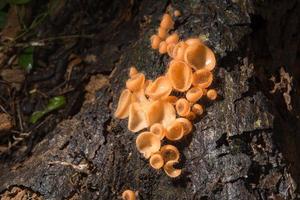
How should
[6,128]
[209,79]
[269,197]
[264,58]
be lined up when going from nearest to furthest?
[269,197] → [209,79] → [264,58] → [6,128]

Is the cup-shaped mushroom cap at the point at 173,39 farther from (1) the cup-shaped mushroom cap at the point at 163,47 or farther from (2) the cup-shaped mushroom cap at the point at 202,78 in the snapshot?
(2) the cup-shaped mushroom cap at the point at 202,78

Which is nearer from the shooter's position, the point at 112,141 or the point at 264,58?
the point at 112,141

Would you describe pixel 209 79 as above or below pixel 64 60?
above

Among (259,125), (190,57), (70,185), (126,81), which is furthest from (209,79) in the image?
(70,185)

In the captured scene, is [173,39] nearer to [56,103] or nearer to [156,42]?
[156,42]

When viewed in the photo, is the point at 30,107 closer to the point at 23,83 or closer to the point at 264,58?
the point at 23,83

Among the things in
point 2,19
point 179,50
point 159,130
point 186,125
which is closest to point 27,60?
point 2,19
